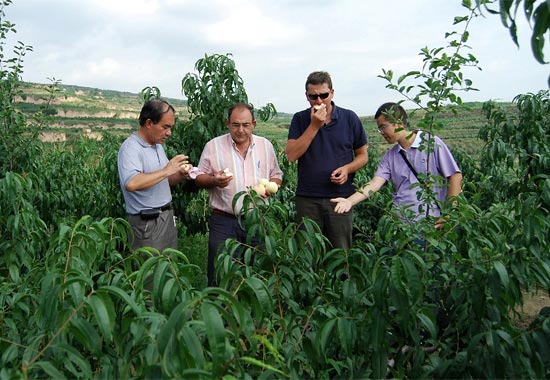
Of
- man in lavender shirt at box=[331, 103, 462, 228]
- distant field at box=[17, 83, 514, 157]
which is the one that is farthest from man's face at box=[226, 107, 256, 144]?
distant field at box=[17, 83, 514, 157]

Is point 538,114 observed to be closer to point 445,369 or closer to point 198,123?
point 198,123

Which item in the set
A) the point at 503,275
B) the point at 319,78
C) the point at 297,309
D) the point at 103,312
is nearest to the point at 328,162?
the point at 319,78

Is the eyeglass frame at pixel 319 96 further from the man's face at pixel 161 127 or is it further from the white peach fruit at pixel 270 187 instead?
the man's face at pixel 161 127

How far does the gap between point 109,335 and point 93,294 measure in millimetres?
160

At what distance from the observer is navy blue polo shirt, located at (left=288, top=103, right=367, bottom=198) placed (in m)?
3.45

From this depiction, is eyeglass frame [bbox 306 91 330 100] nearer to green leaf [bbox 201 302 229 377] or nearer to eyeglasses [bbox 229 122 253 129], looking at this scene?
eyeglasses [bbox 229 122 253 129]

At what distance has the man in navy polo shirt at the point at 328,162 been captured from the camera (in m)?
3.43

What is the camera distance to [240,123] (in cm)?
330

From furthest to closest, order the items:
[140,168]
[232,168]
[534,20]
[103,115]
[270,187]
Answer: [103,115] < [232,168] < [270,187] < [140,168] < [534,20]

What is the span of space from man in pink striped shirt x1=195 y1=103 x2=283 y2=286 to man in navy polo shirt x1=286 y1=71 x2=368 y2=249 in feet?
0.69

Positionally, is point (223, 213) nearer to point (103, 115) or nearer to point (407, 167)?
point (407, 167)

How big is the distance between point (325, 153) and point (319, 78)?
0.49m

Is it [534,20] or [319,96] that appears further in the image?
[319,96]

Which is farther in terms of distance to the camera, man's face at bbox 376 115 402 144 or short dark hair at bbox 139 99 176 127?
short dark hair at bbox 139 99 176 127
